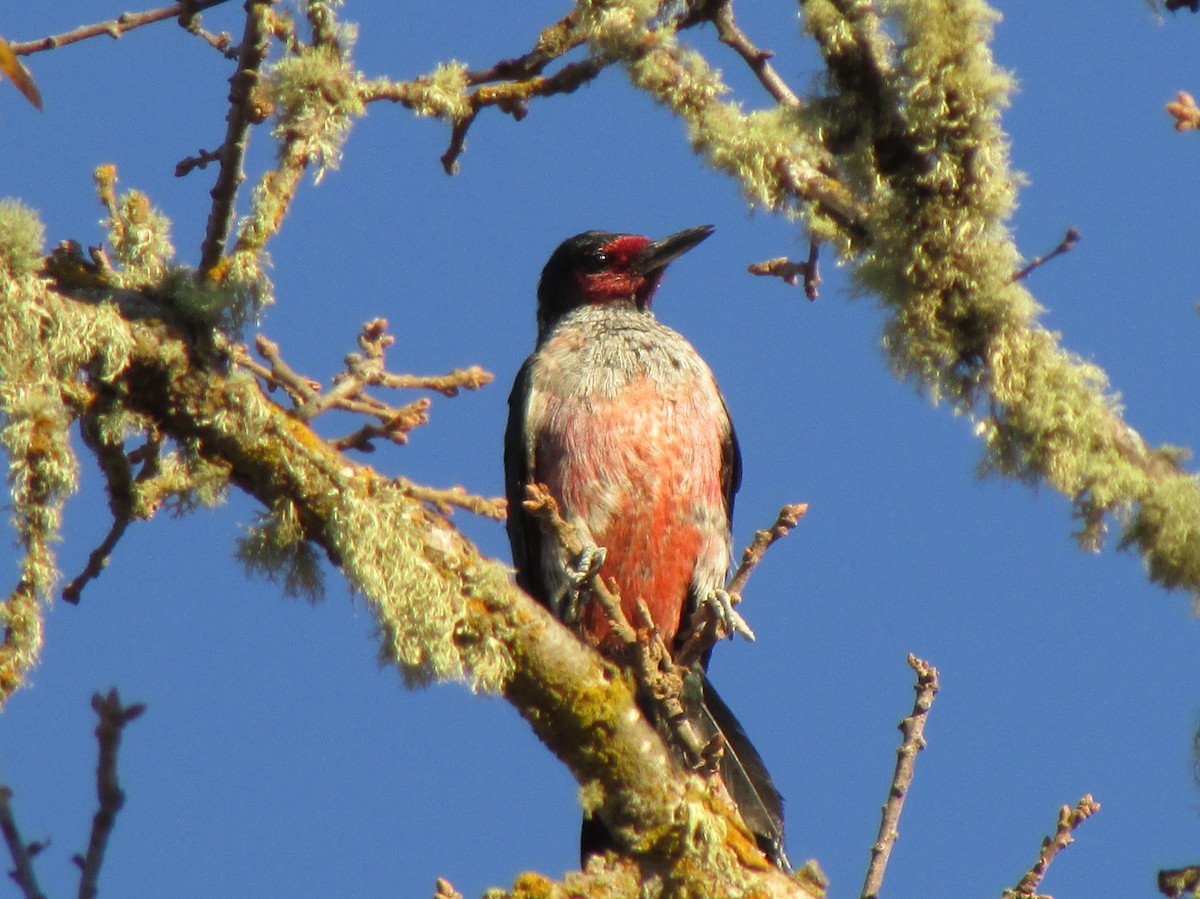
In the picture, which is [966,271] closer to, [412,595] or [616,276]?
[412,595]

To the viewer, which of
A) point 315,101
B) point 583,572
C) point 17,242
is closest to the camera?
point 17,242

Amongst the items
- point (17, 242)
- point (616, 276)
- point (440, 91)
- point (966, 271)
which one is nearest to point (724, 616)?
point (966, 271)

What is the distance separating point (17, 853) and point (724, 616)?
6.45 feet

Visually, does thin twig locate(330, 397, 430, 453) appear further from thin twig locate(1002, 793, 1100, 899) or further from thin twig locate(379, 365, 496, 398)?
thin twig locate(1002, 793, 1100, 899)

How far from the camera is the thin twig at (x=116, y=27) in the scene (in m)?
3.50

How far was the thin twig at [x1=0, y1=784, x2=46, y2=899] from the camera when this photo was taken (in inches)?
102

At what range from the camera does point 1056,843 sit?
11.5 feet

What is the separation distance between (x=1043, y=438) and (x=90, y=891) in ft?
6.99

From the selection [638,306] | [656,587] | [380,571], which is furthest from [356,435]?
[638,306]

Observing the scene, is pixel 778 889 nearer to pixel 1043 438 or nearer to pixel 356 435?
pixel 1043 438

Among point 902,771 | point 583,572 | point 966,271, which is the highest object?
point 966,271

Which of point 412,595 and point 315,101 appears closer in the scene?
point 412,595

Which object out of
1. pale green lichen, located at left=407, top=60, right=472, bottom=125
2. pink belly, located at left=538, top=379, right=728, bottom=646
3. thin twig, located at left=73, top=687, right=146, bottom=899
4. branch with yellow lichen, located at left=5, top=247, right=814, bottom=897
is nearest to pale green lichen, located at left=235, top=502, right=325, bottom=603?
branch with yellow lichen, located at left=5, top=247, right=814, bottom=897

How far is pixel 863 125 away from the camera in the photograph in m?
3.63
